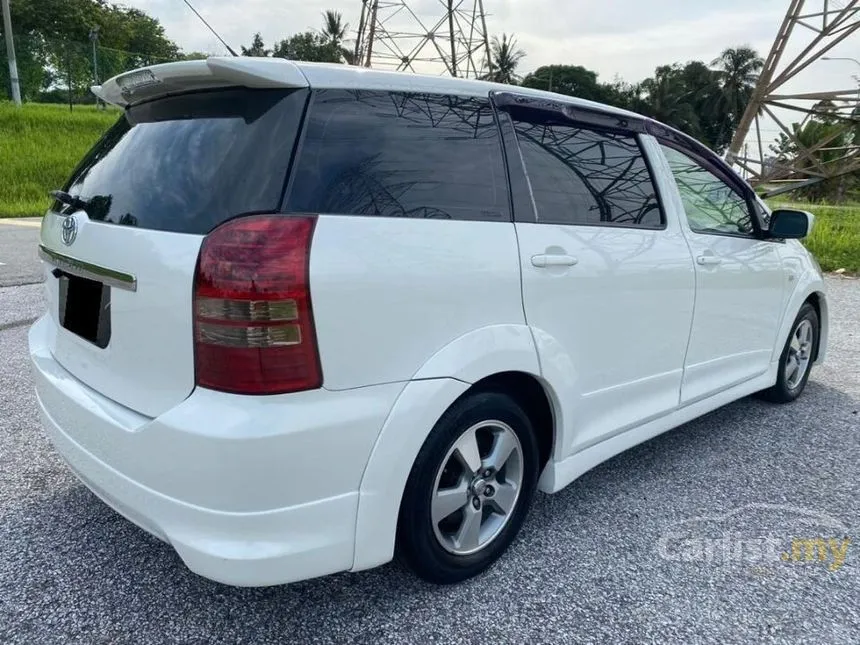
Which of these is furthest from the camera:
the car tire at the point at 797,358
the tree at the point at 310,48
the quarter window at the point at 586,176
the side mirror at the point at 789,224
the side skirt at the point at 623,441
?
the tree at the point at 310,48

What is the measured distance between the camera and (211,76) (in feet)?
6.35

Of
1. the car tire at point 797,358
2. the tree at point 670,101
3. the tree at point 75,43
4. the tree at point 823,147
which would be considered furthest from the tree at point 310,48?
the car tire at point 797,358

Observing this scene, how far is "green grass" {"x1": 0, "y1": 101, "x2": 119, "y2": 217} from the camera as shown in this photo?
1608 centimetres

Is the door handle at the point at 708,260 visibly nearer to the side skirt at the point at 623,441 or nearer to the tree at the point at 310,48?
the side skirt at the point at 623,441

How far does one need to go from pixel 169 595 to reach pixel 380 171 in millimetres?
1583

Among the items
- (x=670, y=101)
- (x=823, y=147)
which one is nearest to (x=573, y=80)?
(x=670, y=101)

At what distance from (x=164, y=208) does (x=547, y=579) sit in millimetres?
1810

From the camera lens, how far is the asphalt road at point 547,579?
2.12 meters

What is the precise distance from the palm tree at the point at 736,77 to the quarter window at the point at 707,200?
218 ft

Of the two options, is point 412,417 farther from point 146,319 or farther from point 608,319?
point 608,319

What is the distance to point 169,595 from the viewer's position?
2.24 m

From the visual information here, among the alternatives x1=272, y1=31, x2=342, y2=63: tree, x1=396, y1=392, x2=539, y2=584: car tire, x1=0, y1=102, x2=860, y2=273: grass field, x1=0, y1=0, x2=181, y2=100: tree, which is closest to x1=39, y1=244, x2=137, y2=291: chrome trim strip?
x1=396, y1=392, x2=539, y2=584: car tire

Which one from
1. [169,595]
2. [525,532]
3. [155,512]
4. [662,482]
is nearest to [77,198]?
[155,512]

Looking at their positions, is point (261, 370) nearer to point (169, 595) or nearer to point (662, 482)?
point (169, 595)
